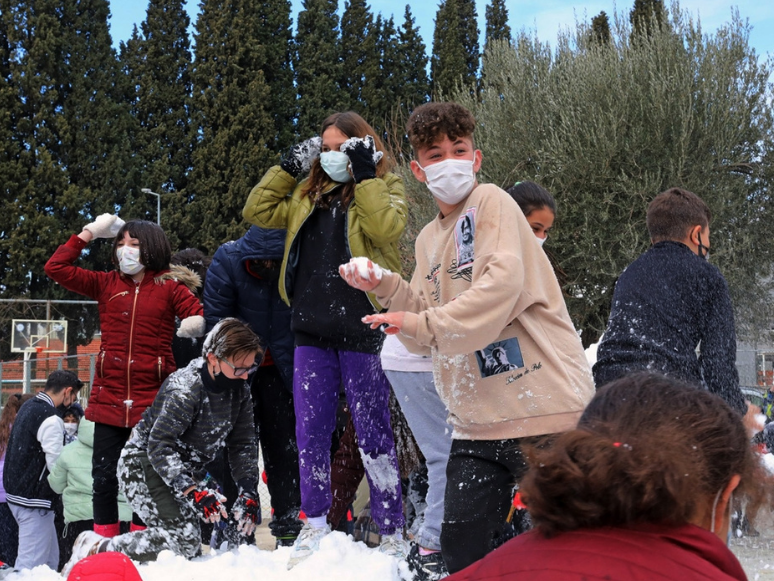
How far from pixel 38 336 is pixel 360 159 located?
20594 mm

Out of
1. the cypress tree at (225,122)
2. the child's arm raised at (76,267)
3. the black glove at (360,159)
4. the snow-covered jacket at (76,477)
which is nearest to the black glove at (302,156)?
the black glove at (360,159)

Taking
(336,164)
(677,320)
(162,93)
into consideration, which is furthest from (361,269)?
(162,93)

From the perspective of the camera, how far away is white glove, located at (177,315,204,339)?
15.8 ft

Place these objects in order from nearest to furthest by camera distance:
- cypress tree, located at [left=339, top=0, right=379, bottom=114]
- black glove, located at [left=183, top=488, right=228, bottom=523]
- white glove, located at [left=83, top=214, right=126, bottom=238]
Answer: black glove, located at [left=183, top=488, right=228, bottom=523] → white glove, located at [left=83, top=214, right=126, bottom=238] → cypress tree, located at [left=339, top=0, right=379, bottom=114]

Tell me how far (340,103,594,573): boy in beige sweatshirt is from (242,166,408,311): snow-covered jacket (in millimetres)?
1053

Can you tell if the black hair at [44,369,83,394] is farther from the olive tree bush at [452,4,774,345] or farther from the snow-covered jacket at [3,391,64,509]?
the olive tree bush at [452,4,774,345]

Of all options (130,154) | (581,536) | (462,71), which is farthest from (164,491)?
(462,71)

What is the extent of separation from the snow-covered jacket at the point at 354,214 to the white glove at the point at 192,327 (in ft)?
2.41

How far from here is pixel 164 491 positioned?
4395 millimetres

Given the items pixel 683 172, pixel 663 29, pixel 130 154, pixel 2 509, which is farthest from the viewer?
pixel 130 154

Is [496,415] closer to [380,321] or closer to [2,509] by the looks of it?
[380,321]

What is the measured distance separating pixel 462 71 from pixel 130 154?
13.8m

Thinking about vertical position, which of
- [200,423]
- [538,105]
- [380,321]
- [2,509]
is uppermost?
[538,105]

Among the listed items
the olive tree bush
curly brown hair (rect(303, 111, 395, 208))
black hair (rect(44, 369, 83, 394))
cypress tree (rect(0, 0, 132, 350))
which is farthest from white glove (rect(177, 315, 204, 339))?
cypress tree (rect(0, 0, 132, 350))
